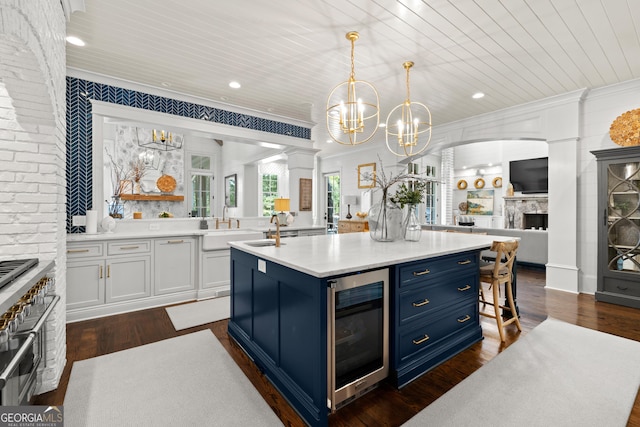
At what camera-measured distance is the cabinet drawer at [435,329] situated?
6.97 ft

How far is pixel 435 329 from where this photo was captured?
2.34 meters

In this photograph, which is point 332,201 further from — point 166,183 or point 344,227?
point 166,183

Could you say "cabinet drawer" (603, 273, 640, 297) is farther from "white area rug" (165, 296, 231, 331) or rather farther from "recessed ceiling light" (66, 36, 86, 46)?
"recessed ceiling light" (66, 36, 86, 46)

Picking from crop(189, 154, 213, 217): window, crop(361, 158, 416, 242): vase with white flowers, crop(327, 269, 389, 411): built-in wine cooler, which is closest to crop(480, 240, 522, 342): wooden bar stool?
crop(361, 158, 416, 242): vase with white flowers

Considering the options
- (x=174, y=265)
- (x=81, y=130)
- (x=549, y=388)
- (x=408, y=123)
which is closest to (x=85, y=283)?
(x=174, y=265)

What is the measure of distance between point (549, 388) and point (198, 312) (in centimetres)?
333

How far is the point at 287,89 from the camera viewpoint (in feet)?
13.1

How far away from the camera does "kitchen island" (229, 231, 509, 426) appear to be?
5.60ft

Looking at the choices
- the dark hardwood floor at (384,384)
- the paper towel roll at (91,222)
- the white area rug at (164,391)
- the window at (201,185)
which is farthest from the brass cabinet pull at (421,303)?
the window at (201,185)

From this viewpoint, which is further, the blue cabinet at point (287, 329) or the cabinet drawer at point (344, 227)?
the cabinet drawer at point (344, 227)

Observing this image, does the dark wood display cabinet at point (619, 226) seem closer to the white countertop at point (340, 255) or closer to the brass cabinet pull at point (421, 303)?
the white countertop at point (340, 255)

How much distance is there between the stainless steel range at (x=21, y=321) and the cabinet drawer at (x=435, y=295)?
2.02 meters

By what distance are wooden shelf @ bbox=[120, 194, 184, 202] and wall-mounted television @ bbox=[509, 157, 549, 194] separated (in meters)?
9.13

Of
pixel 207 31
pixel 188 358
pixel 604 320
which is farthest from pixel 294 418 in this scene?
pixel 604 320
